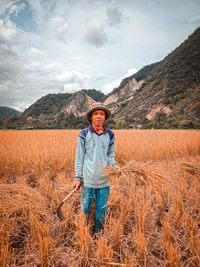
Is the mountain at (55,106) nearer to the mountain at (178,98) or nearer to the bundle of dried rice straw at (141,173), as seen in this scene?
the mountain at (178,98)

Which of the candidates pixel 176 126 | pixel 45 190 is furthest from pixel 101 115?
pixel 176 126

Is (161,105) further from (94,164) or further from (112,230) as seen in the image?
(112,230)

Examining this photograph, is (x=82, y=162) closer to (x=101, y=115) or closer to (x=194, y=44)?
(x=101, y=115)

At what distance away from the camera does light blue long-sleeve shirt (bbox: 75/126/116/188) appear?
134 cm

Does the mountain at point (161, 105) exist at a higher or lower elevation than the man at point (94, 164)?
higher

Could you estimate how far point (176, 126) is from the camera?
2406 centimetres

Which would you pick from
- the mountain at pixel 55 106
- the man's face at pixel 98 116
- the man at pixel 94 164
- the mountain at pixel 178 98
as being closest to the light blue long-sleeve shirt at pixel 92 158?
the man at pixel 94 164

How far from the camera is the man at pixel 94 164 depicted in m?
1.34

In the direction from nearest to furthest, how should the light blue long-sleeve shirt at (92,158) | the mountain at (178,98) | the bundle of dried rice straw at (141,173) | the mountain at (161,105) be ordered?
the bundle of dried rice straw at (141,173) < the light blue long-sleeve shirt at (92,158) < the mountain at (178,98) < the mountain at (161,105)

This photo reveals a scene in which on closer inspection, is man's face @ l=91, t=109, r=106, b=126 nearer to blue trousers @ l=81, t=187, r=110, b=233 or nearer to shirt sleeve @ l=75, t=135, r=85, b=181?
shirt sleeve @ l=75, t=135, r=85, b=181

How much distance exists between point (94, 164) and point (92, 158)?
0.24 feet

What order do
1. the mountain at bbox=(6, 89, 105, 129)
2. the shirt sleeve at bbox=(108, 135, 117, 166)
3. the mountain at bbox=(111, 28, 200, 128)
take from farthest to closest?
the mountain at bbox=(6, 89, 105, 129) < the mountain at bbox=(111, 28, 200, 128) < the shirt sleeve at bbox=(108, 135, 117, 166)

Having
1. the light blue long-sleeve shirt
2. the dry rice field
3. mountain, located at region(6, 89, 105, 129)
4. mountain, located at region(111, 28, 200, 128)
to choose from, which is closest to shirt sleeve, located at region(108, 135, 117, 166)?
the light blue long-sleeve shirt

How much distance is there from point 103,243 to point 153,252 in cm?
59
